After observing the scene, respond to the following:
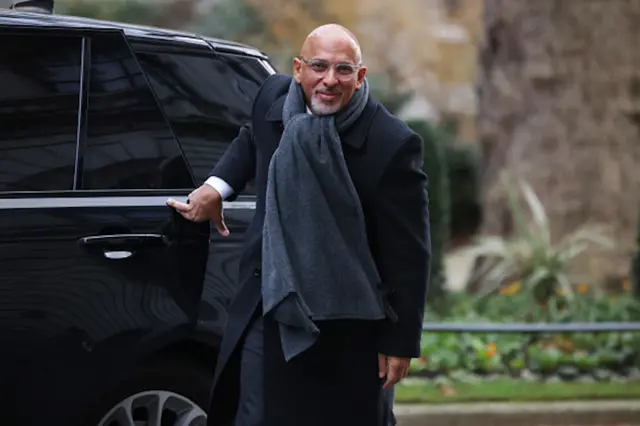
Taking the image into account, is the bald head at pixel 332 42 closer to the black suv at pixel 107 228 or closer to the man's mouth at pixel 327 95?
the man's mouth at pixel 327 95

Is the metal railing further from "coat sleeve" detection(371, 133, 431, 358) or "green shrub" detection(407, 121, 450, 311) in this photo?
"coat sleeve" detection(371, 133, 431, 358)

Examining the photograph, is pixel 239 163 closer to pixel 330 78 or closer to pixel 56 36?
pixel 330 78

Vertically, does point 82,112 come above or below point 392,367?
above

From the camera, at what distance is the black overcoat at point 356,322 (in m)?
4.21

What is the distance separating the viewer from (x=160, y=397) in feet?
15.3

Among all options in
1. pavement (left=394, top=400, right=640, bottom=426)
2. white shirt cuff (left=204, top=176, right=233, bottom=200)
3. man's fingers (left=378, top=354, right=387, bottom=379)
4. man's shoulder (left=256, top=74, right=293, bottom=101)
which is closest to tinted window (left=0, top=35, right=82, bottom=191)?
white shirt cuff (left=204, top=176, right=233, bottom=200)

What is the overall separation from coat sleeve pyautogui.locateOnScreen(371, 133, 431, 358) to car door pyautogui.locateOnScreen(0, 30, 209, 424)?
0.78m

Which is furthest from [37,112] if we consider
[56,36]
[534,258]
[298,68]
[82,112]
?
[534,258]

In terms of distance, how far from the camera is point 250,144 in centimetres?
453

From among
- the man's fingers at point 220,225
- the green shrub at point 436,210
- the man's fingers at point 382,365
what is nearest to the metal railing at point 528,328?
the green shrub at point 436,210

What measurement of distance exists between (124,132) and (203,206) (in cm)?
42

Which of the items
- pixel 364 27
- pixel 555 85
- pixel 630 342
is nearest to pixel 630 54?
pixel 555 85

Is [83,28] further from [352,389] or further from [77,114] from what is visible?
[352,389]

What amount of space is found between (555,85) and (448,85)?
2286 cm
